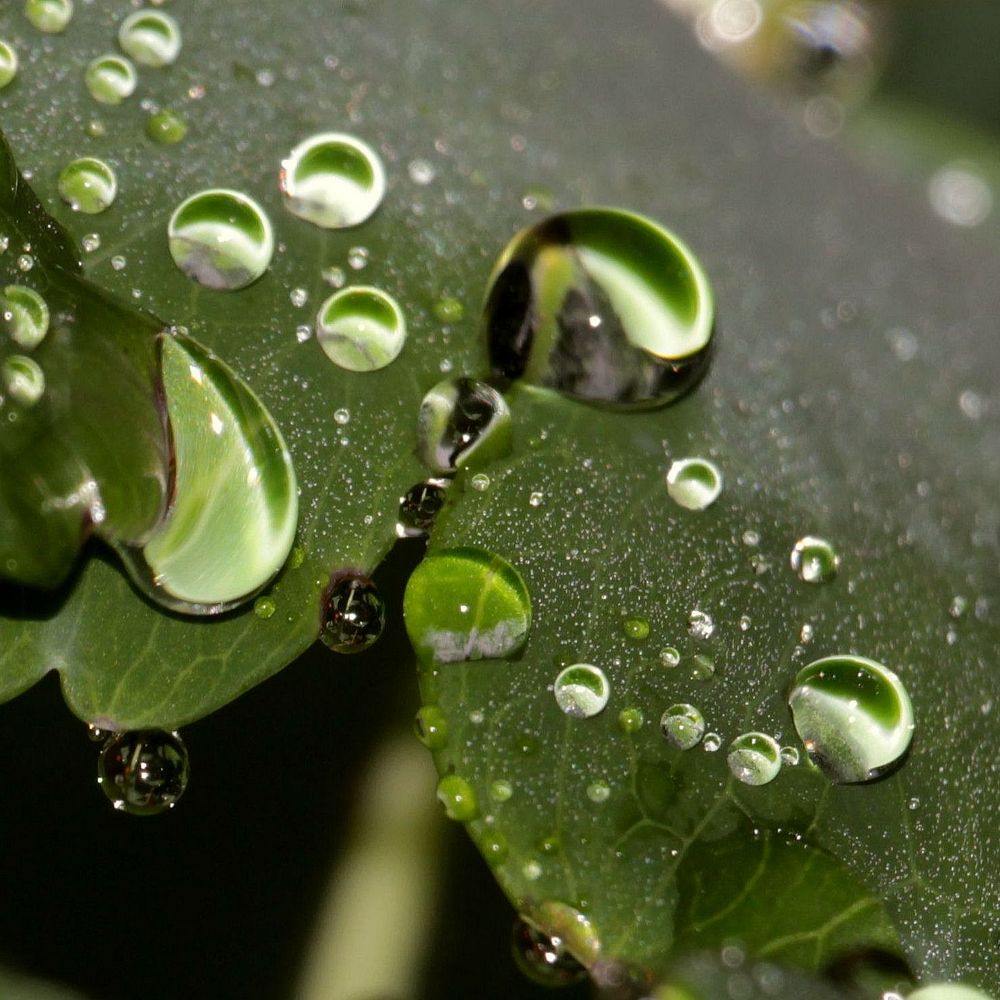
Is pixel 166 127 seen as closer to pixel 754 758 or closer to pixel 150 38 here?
pixel 150 38

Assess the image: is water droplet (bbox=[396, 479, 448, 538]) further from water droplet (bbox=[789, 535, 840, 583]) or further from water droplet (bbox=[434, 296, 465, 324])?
water droplet (bbox=[789, 535, 840, 583])

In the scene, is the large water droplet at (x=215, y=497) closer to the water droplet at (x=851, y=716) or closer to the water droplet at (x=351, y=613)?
the water droplet at (x=351, y=613)

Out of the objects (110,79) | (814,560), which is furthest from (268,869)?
(110,79)

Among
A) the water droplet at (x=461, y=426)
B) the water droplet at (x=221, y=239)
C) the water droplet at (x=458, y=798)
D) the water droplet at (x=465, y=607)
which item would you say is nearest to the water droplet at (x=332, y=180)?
the water droplet at (x=221, y=239)

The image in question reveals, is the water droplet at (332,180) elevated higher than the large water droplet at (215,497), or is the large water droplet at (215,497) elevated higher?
the water droplet at (332,180)

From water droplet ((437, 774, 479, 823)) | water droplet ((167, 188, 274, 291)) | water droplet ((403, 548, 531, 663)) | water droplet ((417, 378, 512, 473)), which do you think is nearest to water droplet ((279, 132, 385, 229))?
water droplet ((167, 188, 274, 291))
